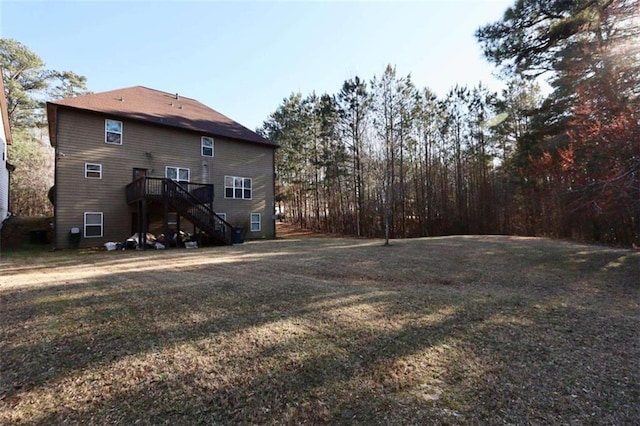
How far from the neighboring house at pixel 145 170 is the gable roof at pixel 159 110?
59mm

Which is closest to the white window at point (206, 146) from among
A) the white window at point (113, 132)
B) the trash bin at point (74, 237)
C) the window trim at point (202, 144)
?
the window trim at point (202, 144)

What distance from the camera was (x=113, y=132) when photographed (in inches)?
558

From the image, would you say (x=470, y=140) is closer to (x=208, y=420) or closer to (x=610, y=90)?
(x=610, y=90)

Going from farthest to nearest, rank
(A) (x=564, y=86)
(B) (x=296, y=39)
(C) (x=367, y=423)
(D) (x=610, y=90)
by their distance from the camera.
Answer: (A) (x=564, y=86) < (B) (x=296, y=39) < (D) (x=610, y=90) < (C) (x=367, y=423)

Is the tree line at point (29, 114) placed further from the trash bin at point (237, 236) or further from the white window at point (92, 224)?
the trash bin at point (237, 236)

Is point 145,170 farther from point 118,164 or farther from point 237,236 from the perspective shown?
point 237,236

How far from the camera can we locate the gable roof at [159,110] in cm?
1399

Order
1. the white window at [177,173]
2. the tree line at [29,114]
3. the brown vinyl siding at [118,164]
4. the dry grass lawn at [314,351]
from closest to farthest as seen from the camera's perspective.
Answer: the dry grass lawn at [314,351], the brown vinyl siding at [118,164], the white window at [177,173], the tree line at [29,114]

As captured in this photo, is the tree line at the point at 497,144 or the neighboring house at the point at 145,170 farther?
the neighboring house at the point at 145,170

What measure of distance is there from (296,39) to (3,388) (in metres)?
11.2

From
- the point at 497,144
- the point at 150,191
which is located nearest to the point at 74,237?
the point at 150,191

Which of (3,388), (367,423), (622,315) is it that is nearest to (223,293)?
(3,388)

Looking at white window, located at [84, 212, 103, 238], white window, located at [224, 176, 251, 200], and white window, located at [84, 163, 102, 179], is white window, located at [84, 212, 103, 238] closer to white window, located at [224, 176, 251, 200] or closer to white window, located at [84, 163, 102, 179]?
white window, located at [84, 163, 102, 179]

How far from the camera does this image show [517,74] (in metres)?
13.1
